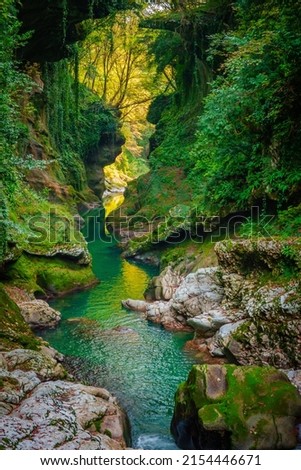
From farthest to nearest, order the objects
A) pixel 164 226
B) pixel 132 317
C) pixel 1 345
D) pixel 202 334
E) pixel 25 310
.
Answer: pixel 164 226 < pixel 132 317 < pixel 25 310 < pixel 202 334 < pixel 1 345

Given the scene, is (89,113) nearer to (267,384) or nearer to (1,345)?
(1,345)

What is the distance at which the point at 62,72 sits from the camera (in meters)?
26.7

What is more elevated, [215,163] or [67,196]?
[215,163]

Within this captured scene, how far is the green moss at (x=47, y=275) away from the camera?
15.2m

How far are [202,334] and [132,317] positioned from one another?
299 cm

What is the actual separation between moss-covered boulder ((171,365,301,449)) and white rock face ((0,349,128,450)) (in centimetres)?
114

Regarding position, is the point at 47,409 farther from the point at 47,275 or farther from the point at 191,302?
the point at 47,275

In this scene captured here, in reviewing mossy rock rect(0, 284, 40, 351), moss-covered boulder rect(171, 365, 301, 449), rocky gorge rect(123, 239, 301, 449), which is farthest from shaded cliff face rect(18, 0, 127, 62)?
moss-covered boulder rect(171, 365, 301, 449)

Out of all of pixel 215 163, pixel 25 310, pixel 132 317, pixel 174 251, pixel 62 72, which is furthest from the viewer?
pixel 62 72

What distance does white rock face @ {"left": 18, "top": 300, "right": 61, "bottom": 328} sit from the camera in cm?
1289

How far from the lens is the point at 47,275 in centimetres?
1655

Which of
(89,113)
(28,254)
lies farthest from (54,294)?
(89,113)

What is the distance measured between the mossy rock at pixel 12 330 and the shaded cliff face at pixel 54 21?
33.1 ft

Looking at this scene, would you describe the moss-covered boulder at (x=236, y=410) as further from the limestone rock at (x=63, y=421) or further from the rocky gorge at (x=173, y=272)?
the limestone rock at (x=63, y=421)
